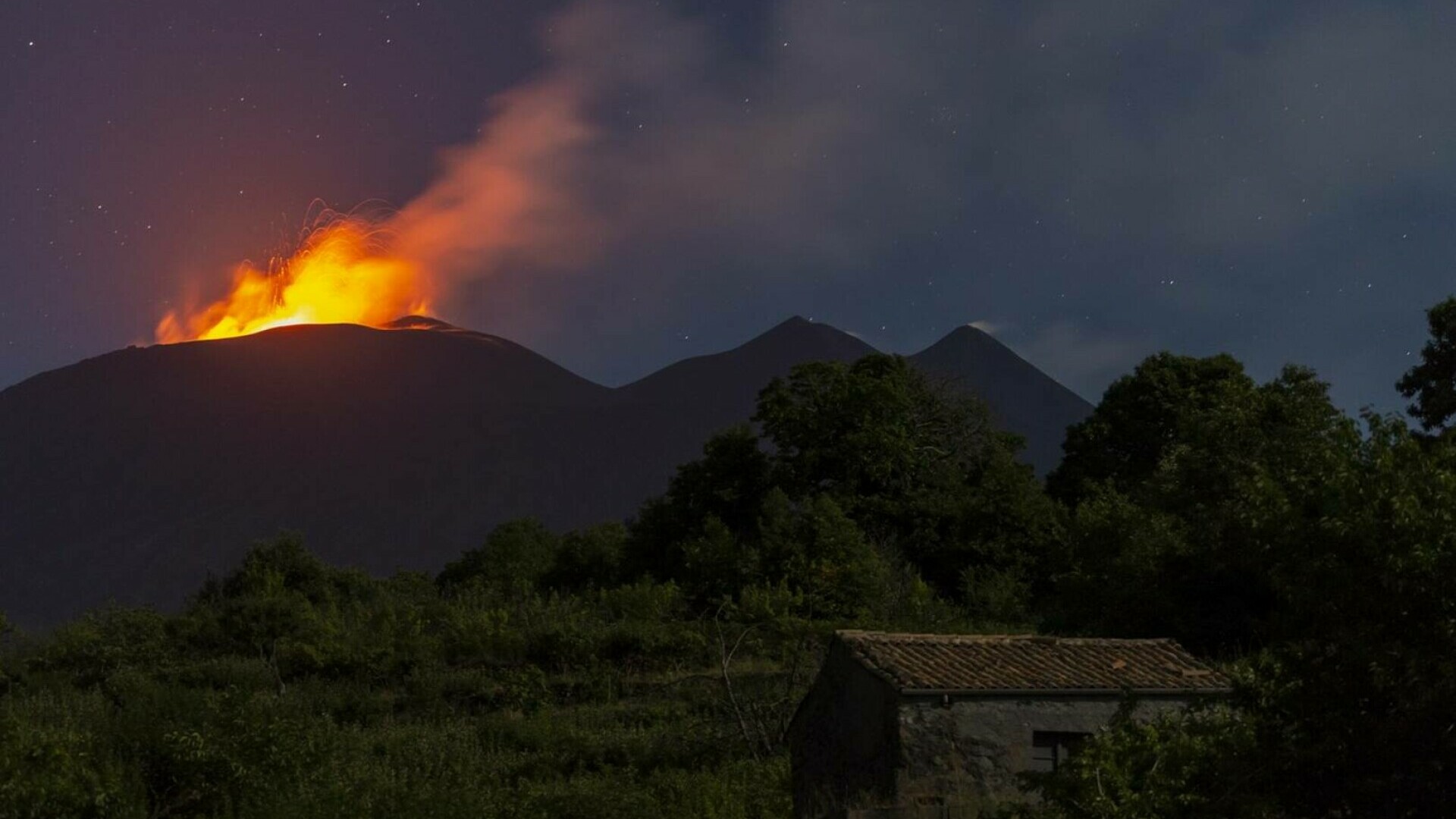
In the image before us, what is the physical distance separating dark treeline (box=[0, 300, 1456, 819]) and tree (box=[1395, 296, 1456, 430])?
0.41 ft

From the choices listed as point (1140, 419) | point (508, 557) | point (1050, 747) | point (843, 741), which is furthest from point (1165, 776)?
point (508, 557)

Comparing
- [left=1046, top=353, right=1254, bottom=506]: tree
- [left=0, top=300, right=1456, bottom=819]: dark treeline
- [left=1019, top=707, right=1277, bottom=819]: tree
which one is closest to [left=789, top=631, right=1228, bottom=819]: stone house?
[left=0, top=300, right=1456, bottom=819]: dark treeline

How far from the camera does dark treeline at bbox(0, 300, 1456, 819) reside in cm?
1283

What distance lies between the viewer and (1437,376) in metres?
47.7

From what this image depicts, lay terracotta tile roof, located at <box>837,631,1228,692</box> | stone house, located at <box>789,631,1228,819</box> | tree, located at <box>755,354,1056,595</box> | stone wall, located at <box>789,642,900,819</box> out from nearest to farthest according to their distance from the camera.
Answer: stone house, located at <box>789,631,1228,819</box> → stone wall, located at <box>789,642,900,819</box> → terracotta tile roof, located at <box>837,631,1228,692</box> → tree, located at <box>755,354,1056,595</box>

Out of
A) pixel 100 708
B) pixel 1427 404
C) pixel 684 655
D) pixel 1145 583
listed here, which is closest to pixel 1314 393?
pixel 1427 404

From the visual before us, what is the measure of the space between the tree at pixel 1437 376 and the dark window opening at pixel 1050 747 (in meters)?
27.8

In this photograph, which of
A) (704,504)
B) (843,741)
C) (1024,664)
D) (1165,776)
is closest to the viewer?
(1165,776)

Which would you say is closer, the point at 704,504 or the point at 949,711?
the point at 949,711

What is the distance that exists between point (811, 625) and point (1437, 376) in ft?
75.4

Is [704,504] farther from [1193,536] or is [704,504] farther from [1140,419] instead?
[1193,536]

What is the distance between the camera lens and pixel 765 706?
34094 millimetres

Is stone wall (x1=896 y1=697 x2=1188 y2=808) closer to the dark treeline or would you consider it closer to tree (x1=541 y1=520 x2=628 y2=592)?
the dark treeline

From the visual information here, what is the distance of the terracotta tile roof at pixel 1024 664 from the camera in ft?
81.7
